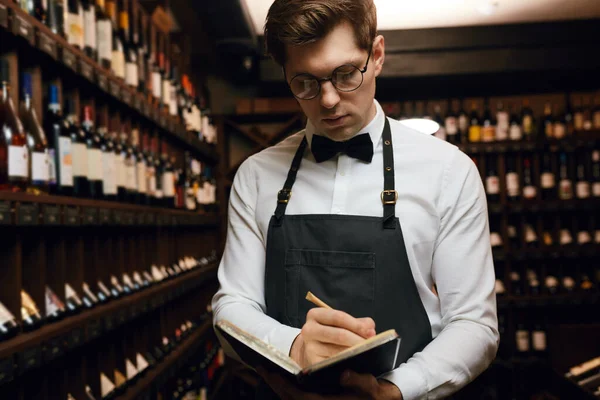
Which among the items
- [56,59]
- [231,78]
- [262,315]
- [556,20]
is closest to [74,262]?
[56,59]

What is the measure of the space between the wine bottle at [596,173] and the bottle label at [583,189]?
0.21 feet

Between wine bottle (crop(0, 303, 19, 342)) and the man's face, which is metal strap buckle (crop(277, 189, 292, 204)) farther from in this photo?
wine bottle (crop(0, 303, 19, 342))

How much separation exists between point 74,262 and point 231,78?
430 centimetres

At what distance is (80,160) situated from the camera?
2.19 metres

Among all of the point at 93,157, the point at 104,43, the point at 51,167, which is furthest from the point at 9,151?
the point at 104,43

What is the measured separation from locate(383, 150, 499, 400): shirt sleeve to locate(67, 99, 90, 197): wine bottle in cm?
145

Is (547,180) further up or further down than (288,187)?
further up

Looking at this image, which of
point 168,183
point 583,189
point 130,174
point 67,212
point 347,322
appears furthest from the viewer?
point 583,189

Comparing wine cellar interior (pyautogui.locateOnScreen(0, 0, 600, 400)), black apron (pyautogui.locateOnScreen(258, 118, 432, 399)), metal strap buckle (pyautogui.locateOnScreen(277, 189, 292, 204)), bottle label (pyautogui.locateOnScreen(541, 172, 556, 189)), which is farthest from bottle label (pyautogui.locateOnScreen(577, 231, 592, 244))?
metal strap buckle (pyautogui.locateOnScreen(277, 189, 292, 204))

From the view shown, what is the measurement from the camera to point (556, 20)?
5.14m

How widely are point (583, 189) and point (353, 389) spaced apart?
185 inches

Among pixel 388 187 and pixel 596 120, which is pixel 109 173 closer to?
pixel 388 187

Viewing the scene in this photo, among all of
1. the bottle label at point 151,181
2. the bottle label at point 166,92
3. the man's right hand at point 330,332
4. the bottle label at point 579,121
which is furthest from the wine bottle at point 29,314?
the bottle label at point 579,121

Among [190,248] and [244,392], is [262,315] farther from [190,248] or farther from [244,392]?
[244,392]
